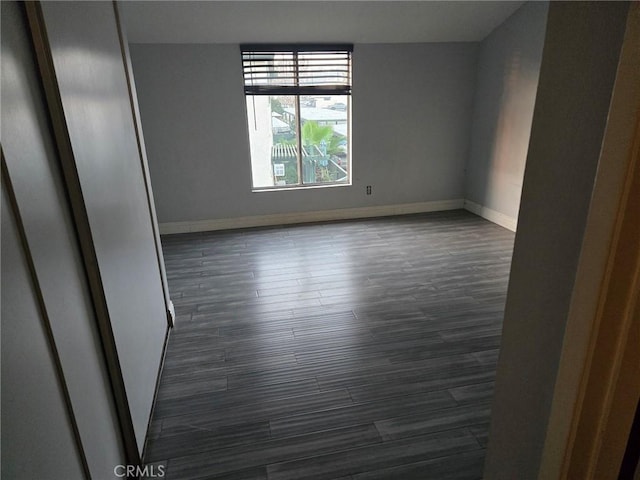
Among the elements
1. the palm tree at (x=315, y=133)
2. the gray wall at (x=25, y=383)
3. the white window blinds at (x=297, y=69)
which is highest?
the white window blinds at (x=297, y=69)

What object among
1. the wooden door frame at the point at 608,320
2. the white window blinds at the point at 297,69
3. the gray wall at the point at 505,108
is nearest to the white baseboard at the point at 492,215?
the gray wall at the point at 505,108

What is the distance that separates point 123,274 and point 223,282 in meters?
1.83

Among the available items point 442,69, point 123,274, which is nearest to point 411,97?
point 442,69

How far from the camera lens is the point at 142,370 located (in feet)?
6.30

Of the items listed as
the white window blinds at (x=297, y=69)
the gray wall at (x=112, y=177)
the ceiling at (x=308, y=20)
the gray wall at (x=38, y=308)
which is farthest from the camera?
the white window blinds at (x=297, y=69)

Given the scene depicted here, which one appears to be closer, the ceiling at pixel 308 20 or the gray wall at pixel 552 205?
the gray wall at pixel 552 205

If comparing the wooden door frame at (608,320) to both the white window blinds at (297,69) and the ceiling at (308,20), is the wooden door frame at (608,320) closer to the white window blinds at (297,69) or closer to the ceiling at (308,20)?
the ceiling at (308,20)

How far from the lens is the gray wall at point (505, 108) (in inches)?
165

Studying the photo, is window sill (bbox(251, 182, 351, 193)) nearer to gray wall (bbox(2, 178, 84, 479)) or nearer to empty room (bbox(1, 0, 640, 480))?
A: empty room (bbox(1, 0, 640, 480))

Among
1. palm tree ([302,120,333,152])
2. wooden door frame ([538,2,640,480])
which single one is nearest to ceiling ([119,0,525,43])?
palm tree ([302,120,333,152])

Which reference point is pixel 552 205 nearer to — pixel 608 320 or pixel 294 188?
pixel 608 320

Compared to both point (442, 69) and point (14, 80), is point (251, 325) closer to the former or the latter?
point (14, 80)

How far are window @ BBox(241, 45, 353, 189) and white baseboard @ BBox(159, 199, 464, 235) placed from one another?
389 mm

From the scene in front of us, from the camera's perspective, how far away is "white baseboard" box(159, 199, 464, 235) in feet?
16.2
